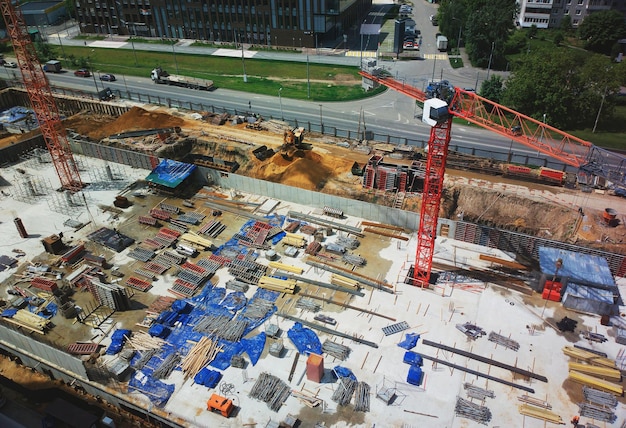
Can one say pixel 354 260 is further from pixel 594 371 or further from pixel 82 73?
pixel 82 73

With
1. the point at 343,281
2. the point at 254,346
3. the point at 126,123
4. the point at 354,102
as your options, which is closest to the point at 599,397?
the point at 343,281

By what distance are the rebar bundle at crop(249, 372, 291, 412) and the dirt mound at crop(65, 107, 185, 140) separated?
160ft

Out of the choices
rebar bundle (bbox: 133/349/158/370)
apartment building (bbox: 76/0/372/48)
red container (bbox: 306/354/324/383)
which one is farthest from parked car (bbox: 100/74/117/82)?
red container (bbox: 306/354/324/383)

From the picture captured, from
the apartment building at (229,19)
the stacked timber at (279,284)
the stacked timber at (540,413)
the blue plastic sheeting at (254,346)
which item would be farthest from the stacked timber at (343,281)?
the apartment building at (229,19)

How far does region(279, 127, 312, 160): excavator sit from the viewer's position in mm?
59375

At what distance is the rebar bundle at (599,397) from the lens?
1239 inches

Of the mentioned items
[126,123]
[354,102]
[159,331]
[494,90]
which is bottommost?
[159,331]

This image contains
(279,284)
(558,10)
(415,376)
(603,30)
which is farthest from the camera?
(558,10)

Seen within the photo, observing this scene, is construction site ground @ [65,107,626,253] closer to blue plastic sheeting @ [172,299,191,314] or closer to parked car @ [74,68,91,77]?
blue plastic sheeting @ [172,299,191,314]

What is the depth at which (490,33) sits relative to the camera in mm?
90562

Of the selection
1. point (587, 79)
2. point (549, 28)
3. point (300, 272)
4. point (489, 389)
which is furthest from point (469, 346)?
point (549, 28)

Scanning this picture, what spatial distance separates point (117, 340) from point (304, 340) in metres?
15.3

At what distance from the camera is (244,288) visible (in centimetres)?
4159

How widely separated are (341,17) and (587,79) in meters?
63.2
